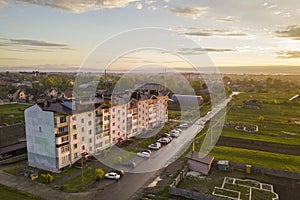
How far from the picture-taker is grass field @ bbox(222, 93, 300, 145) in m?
29.1

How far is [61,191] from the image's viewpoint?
626 inches

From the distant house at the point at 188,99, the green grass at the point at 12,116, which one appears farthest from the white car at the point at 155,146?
the distant house at the point at 188,99

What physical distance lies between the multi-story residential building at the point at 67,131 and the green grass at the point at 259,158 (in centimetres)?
1035

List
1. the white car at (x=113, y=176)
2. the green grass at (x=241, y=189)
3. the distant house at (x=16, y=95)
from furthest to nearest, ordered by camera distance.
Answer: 1. the distant house at (x=16, y=95)
2. the white car at (x=113, y=176)
3. the green grass at (x=241, y=189)

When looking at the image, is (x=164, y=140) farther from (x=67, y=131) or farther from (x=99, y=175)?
(x=67, y=131)

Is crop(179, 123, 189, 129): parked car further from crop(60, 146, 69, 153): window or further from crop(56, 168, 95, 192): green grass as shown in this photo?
crop(60, 146, 69, 153): window

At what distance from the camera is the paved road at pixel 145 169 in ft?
51.7

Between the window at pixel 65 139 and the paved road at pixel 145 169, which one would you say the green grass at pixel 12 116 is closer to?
the window at pixel 65 139

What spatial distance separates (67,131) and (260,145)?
19506mm

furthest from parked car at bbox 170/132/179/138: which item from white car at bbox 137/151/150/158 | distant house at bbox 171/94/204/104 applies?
distant house at bbox 171/94/204/104

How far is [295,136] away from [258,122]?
8.12 meters

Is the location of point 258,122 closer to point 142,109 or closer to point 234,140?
point 234,140

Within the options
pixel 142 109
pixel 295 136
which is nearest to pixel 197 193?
pixel 142 109

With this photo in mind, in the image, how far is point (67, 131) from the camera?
19.2 m
